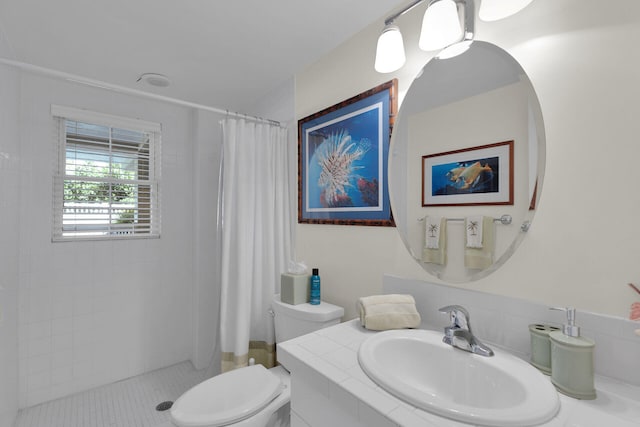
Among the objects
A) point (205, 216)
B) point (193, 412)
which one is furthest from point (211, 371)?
point (205, 216)

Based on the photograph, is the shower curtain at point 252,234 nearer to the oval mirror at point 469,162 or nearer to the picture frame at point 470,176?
the oval mirror at point 469,162

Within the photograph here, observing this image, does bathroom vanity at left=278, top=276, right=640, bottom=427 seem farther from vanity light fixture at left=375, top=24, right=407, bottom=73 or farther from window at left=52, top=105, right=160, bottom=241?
window at left=52, top=105, right=160, bottom=241

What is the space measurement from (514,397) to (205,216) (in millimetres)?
2391

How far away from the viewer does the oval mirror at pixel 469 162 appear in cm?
94

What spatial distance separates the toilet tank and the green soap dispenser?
94 centimetres

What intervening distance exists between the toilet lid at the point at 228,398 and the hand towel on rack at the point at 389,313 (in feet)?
2.01

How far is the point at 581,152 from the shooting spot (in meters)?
0.84

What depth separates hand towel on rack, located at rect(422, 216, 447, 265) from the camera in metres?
1.13

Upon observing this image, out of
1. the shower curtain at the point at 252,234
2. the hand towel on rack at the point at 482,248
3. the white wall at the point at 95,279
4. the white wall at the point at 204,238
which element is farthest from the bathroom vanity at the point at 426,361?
the white wall at the point at 95,279

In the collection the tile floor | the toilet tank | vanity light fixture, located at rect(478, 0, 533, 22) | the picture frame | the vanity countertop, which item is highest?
vanity light fixture, located at rect(478, 0, 533, 22)

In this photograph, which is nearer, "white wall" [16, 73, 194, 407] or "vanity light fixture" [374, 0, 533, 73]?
"vanity light fixture" [374, 0, 533, 73]

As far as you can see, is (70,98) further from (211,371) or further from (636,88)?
(636,88)

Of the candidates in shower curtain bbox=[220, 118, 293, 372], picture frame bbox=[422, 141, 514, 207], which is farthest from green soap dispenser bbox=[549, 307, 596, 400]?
shower curtain bbox=[220, 118, 293, 372]

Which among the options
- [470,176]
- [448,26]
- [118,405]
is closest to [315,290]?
[470,176]
